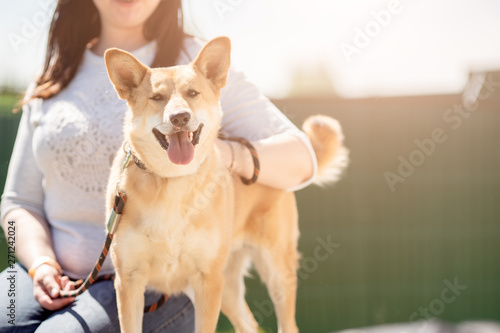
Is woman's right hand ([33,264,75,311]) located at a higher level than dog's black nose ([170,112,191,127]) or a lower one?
lower

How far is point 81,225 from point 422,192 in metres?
3.47

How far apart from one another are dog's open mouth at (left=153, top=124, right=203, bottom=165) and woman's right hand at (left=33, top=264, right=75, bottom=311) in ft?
2.27

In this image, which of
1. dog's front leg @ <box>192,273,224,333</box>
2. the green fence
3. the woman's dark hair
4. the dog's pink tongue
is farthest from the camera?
the green fence

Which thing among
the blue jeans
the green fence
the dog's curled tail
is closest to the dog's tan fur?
the blue jeans

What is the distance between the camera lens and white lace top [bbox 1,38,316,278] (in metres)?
2.10

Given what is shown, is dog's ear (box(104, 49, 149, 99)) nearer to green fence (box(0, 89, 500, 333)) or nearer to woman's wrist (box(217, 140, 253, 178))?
woman's wrist (box(217, 140, 253, 178))

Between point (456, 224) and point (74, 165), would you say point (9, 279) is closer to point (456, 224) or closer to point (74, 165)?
point (74, 165)

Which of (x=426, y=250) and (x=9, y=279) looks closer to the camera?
(x=9, y=279)

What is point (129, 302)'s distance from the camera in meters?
1.74

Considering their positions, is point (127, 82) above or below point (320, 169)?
above

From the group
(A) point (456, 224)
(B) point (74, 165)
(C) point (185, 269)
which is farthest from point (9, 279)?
(A) point (456, 224)

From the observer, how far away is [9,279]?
2113 millimetres

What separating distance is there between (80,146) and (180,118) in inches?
24.0

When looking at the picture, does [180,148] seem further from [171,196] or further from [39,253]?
[39,253]
